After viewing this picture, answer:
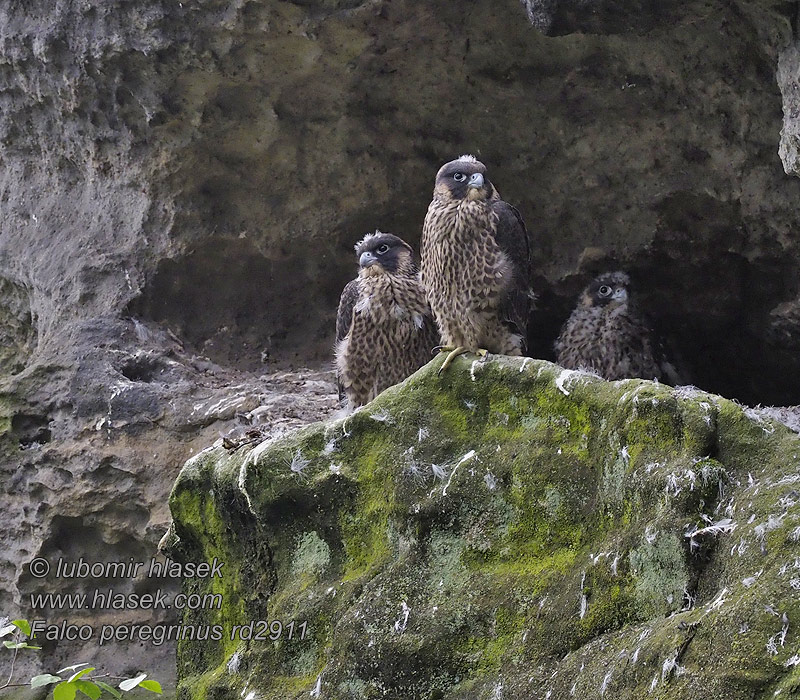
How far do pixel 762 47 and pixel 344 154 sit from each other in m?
2.27

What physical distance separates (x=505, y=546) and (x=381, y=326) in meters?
1.79

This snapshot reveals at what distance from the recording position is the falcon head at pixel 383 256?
5332 mm

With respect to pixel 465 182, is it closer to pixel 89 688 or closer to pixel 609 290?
pixel 609 290

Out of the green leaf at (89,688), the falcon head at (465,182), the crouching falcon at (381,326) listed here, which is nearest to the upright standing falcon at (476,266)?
the falcon head at (465,182)

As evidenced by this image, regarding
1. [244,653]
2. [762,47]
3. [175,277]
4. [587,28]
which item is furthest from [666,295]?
[244,653]

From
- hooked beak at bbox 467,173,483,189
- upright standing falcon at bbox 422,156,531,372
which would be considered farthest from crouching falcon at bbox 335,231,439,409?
hooked beak at bbox 467,173,483,189

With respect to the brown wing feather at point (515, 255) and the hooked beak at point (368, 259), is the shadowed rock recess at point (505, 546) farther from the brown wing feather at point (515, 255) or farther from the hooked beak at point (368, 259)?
the hooked beak at point (368, 259)

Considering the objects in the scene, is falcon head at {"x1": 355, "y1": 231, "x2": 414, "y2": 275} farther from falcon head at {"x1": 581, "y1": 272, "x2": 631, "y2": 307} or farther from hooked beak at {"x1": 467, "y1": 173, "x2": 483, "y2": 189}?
falcon head at {"x1": 581, "y1": 272, "x2": 631, "y2": 307}

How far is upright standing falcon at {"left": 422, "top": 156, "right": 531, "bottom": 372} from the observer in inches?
189

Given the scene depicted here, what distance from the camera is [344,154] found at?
6.08 m

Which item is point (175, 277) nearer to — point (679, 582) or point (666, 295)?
point (666, 295)

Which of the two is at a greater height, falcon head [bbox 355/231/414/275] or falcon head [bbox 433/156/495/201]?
falcon head [bbox 433/156/495/201]

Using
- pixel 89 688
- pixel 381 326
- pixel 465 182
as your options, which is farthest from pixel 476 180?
pixel 89 688

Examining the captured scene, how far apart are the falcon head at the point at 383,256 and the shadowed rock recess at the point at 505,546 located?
1.28m
